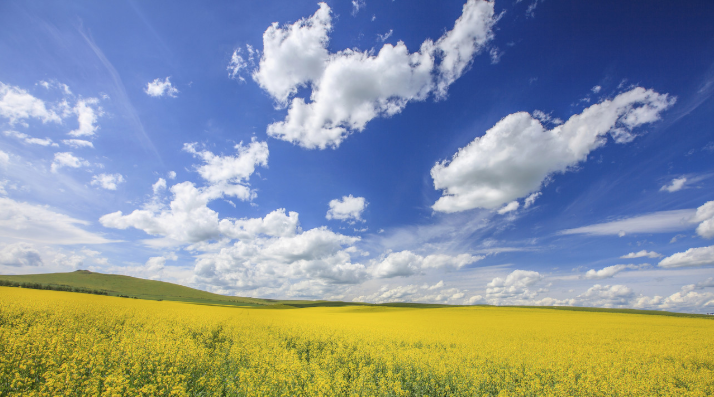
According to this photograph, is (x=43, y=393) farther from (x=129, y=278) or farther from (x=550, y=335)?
(x=129, y=278)

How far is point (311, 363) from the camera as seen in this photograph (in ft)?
36.7

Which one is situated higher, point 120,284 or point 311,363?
point 120,284

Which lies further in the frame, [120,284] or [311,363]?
[120,284]

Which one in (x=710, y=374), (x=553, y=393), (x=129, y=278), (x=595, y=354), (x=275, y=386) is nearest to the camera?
(x=275, y=386)

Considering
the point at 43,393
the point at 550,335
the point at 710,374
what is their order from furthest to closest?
the point at 550,335, the point at 710,374, the point at 43,393

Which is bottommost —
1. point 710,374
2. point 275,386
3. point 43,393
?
point 710,374

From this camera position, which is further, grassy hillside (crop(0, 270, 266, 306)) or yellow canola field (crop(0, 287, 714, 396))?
grassy hillside (crop(0, 270, 266, 306))

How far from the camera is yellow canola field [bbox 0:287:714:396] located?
25.6 feet

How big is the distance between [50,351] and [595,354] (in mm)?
25018

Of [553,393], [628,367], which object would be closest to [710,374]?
[628,367]

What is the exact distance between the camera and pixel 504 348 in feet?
51.2

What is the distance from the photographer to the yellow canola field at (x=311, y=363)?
7.82m

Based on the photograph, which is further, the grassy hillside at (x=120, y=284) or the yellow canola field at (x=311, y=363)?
the grassy hillside at (x=120, y=284)

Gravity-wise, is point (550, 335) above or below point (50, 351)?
below
